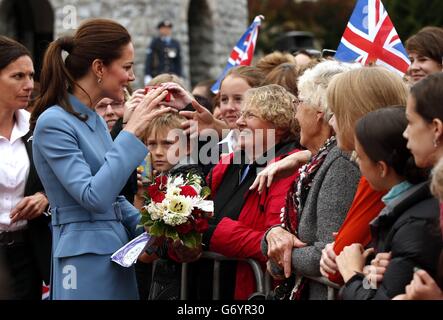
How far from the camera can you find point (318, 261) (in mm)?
4227

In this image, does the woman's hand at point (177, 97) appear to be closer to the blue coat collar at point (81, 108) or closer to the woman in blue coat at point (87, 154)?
the woman in blue coat at point (87, 154)

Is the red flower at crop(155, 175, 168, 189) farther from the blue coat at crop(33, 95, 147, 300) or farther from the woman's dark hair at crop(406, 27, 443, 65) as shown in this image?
the woman's dark hair at crop(406, 27, 443, 65)

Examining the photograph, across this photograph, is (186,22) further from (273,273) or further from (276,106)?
(273,273)

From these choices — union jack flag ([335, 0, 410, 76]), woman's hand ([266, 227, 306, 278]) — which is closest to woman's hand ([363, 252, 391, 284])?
woman's hand ([266, 227, 306, 278])

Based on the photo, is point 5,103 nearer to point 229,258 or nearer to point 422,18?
point 229,258

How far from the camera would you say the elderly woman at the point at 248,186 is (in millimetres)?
5012

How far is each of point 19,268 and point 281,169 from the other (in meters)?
1.74

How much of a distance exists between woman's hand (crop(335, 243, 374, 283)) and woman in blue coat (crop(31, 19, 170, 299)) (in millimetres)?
1103

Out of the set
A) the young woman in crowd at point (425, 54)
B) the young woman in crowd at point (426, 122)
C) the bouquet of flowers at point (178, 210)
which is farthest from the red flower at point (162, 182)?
the young woman in crowd at point (425, 54)

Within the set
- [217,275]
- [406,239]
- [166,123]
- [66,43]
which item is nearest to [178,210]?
[217,275]

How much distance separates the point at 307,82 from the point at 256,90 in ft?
2.72

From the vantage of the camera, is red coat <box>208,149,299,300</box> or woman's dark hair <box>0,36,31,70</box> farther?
woman's dark hair <box>0,36,31,70</box>

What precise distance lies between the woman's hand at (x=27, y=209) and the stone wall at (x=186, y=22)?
13.6 m

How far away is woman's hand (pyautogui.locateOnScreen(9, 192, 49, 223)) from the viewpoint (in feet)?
17.9
